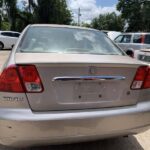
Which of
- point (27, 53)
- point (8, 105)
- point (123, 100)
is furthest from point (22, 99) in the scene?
point (123, 100)

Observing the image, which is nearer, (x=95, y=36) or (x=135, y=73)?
(x=135, y=73)

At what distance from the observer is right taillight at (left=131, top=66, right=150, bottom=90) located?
12.4 feet

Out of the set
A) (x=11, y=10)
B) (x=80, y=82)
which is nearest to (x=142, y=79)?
(x=80, y=82)

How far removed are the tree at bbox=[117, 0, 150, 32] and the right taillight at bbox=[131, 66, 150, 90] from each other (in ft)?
158

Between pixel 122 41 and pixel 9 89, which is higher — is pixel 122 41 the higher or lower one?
the lower one

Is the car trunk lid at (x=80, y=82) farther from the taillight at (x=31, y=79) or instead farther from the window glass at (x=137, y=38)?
the window glass at (x=137, y=38)

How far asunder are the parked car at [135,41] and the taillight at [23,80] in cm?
1069

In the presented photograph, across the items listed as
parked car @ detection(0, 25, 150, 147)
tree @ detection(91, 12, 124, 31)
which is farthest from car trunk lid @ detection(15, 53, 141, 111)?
tree @ detection(91, 12, 124, 31)

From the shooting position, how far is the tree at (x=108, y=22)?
79625 mm

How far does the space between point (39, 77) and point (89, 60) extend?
57 cm

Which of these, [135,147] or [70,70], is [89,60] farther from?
[135,147]

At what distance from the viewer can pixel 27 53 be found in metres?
3.91

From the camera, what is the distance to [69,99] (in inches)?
138

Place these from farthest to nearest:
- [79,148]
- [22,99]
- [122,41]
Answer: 1. [122,41]
2. [79,148]
3. [22,99]
